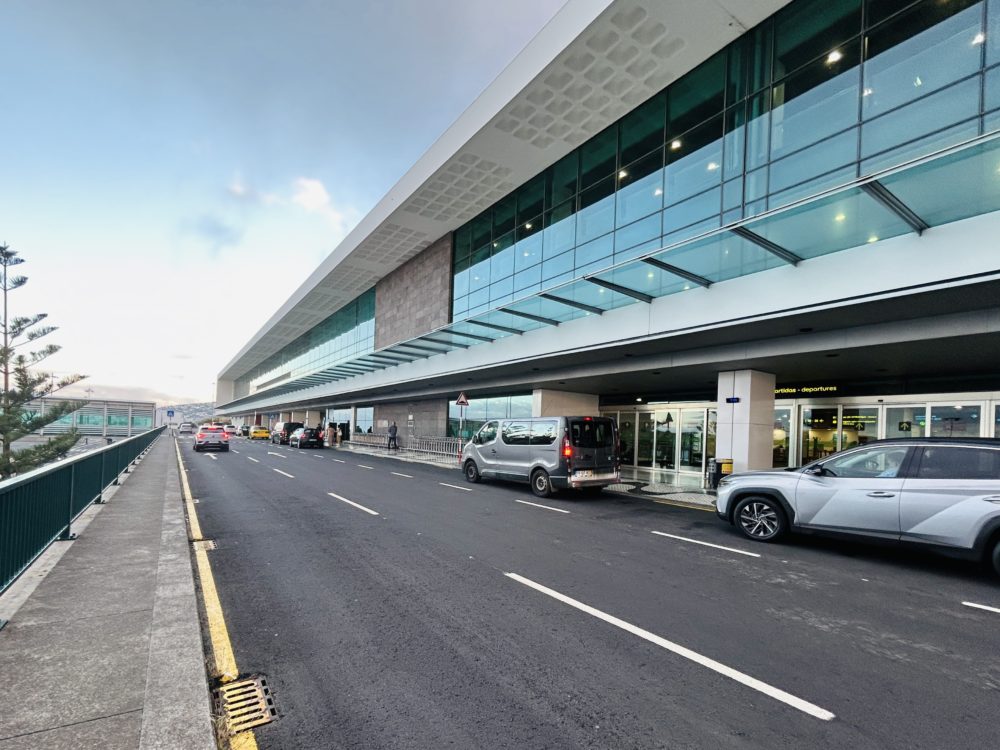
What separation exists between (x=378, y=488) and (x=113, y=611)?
31.1 ft

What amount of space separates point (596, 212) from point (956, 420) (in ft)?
40.2

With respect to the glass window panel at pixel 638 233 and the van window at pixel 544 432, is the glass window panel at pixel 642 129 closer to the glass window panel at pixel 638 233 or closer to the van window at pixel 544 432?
the glass window panel at pixel 638 233

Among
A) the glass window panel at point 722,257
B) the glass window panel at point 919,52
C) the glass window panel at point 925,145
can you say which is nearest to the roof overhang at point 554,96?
the glass window panel at point 919,52

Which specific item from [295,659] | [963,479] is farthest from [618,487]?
[295,659]

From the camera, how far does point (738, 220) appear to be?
10.8m

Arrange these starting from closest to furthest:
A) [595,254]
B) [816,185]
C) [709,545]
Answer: [709,545], [816,185], [595,254]

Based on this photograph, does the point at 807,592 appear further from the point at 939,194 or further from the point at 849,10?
the point at 849,10

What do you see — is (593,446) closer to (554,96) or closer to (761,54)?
(554,96)

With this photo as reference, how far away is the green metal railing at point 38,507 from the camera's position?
4273 mm

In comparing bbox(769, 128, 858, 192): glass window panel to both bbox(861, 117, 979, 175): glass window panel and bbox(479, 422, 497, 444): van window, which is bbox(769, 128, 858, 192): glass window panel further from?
bbox(479, 422, 497, 444): van window

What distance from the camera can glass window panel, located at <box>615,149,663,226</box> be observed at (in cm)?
1583

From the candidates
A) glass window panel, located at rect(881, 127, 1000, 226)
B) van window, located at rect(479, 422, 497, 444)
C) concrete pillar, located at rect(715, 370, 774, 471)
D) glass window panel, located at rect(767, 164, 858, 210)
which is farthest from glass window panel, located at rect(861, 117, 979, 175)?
van window, located at rect(479, 422, 497, 444)

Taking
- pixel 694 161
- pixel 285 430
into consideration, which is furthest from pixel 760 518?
pixel 285 430

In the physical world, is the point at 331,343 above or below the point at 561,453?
above
